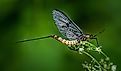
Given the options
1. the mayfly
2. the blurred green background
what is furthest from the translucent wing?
the blurred green background

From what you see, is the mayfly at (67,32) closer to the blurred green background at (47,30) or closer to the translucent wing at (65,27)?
the translucent wing at (65,27)

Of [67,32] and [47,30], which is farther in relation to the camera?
[47,30]

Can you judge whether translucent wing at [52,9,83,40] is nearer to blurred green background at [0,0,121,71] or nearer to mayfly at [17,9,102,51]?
mayfly at [17,9,102,51]

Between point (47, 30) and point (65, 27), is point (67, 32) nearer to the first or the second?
point (65, 27)

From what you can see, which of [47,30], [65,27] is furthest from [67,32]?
[47,30]

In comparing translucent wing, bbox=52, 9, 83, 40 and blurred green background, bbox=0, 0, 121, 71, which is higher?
blurred green background, bbox=0, 0, 121, 71

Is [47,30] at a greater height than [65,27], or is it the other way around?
[47,30]

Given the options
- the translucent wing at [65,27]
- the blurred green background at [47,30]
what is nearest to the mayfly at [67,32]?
the translucent wing at [65,27]
